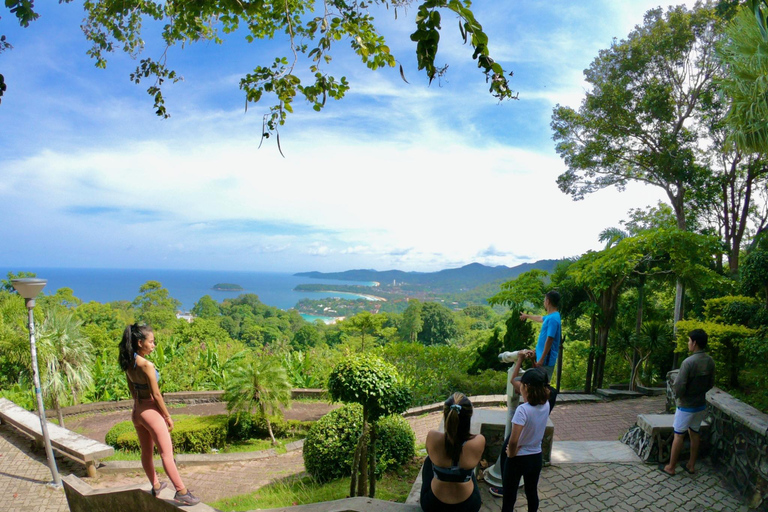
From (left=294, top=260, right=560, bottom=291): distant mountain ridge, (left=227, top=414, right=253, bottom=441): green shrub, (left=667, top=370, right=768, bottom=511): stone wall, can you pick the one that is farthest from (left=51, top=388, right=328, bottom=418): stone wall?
(left=294, top=260, right=560, bottom=291): distant mountain ridge

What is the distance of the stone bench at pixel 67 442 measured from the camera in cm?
609

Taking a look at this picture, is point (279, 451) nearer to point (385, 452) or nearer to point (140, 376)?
point (385, 452)

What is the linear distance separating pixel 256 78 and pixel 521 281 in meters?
7.64

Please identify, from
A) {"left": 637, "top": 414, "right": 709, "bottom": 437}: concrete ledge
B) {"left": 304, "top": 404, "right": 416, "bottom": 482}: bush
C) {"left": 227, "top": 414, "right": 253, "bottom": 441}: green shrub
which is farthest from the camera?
{"left": 227, "top": 414, "right": 253, "bottom": 441}: green shrub

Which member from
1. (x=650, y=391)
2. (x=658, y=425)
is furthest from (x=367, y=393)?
(x=650, y=391)

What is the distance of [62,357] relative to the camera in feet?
28.4

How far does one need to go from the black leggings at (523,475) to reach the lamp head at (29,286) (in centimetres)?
603

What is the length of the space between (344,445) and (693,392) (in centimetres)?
397

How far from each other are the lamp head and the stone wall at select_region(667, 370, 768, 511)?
26.8 feet

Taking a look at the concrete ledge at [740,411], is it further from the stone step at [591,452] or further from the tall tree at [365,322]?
the tall tree at [365,322]

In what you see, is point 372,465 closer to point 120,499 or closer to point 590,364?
point 120,499

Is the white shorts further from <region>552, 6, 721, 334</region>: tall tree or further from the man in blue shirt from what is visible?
<region>552, 6, 721, 334</region>: tall tree

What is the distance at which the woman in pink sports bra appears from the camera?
3.21 metres

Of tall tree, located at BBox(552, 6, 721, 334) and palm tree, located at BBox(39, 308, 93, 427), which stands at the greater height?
tall tree, located at BBox(552, 6, 721, 334)
